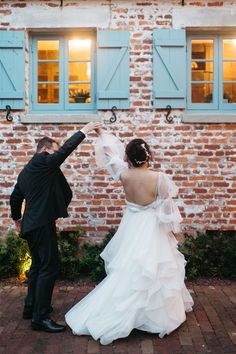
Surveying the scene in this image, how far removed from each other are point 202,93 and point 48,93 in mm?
2406

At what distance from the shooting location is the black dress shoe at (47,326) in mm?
4871

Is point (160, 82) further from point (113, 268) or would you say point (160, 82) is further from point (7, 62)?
point (113, 268)

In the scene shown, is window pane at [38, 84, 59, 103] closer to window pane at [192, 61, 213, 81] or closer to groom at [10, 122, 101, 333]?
window pane at [192, 61, 213, 81]

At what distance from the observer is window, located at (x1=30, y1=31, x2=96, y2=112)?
740 centimetres

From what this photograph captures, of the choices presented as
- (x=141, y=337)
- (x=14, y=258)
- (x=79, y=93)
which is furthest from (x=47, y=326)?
(x=79, y=93)

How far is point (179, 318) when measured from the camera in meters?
4.89

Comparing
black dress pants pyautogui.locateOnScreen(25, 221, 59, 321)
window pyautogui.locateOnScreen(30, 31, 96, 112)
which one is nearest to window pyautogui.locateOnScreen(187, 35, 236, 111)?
window pyautogui.locateOnScreen(30, 31, 96, 112)

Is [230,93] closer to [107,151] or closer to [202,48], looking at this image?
[202,48]

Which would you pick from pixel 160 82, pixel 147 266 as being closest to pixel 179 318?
pixel 147 266

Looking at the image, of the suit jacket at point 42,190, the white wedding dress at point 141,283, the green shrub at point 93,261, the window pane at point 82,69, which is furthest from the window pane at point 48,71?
the white wedding dress at point 141,283

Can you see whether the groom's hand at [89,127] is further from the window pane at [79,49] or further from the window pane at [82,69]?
the window pane at [79,49]

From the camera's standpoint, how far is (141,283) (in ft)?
15.3

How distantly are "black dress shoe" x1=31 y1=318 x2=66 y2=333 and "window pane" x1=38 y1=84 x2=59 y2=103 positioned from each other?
3698 mm

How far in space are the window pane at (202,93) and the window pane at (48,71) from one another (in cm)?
216
